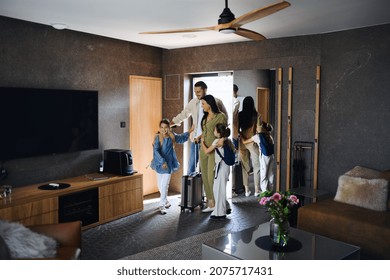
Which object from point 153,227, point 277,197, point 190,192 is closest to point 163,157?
point 190,192

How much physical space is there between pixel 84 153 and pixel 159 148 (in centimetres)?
98

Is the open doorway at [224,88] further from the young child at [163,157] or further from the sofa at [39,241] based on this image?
the sofa at [39,241]

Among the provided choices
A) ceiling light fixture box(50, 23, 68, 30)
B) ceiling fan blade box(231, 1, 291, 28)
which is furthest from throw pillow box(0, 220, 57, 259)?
ceiling light fixture box(50, 23, 68, 30)

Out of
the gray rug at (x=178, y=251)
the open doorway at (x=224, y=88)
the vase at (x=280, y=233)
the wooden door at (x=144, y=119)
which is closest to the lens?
the vase at (x=280, y=233)

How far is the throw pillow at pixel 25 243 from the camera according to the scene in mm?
2463

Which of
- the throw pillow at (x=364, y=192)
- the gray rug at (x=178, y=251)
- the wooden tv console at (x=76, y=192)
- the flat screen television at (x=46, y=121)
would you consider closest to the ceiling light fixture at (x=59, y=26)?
the flat screen television at (x=46, y=121)

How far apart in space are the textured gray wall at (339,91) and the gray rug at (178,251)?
5.87 ft

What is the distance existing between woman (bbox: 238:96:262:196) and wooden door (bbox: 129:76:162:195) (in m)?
1.47

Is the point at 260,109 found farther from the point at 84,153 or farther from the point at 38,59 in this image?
the point at 38,59

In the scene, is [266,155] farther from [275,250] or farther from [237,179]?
[275,250]

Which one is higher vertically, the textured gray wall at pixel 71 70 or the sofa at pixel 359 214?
the textured gray wall at pixel 71 70

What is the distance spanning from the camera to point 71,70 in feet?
16.0

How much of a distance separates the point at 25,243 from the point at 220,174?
8.79 feet

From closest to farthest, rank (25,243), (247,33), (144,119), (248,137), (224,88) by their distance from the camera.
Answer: (25,243), (247,33), (248,137), (224,88), (144,119)
